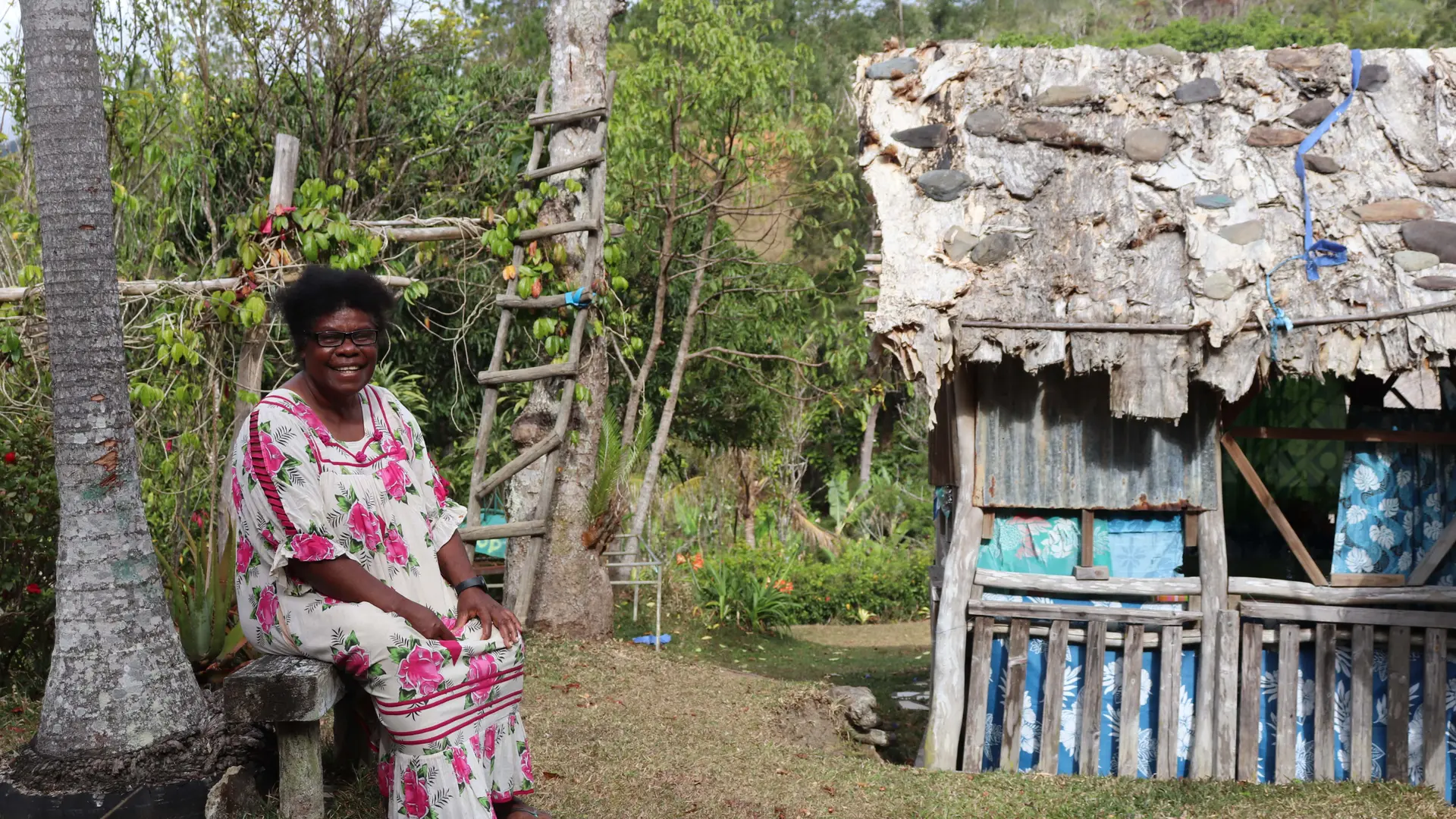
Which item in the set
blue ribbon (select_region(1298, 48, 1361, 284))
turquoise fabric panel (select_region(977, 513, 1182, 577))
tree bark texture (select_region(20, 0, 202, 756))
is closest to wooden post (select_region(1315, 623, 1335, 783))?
turquoise fabric panel (select_region(977, 513, 1182, 577))

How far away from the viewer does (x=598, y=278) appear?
7.95 m

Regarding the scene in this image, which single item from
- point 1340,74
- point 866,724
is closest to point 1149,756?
point 866,724

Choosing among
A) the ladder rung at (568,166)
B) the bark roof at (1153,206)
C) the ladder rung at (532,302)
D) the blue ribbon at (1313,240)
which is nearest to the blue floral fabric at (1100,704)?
the bark roof at (1153,206)

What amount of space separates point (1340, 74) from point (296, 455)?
5.71m

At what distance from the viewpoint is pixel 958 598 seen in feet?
19.5

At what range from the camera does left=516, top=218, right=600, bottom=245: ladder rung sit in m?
7.64

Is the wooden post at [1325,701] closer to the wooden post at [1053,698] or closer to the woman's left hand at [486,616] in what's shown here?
the wooden post at [1053,698]

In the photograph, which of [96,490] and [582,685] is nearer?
[96,490]

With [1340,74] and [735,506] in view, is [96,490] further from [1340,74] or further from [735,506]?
[735,506]

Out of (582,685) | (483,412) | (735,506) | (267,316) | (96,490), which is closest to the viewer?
(96,490)

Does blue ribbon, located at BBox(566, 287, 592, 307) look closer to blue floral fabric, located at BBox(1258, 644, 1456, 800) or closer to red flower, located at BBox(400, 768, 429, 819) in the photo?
blue floral fabric, located at BBox(1258, 644, 1456, 800)

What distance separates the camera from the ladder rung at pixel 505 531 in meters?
7.20

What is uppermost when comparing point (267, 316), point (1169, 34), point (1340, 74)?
point (1169, 34)

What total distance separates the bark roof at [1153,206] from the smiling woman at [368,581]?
2671 mm
